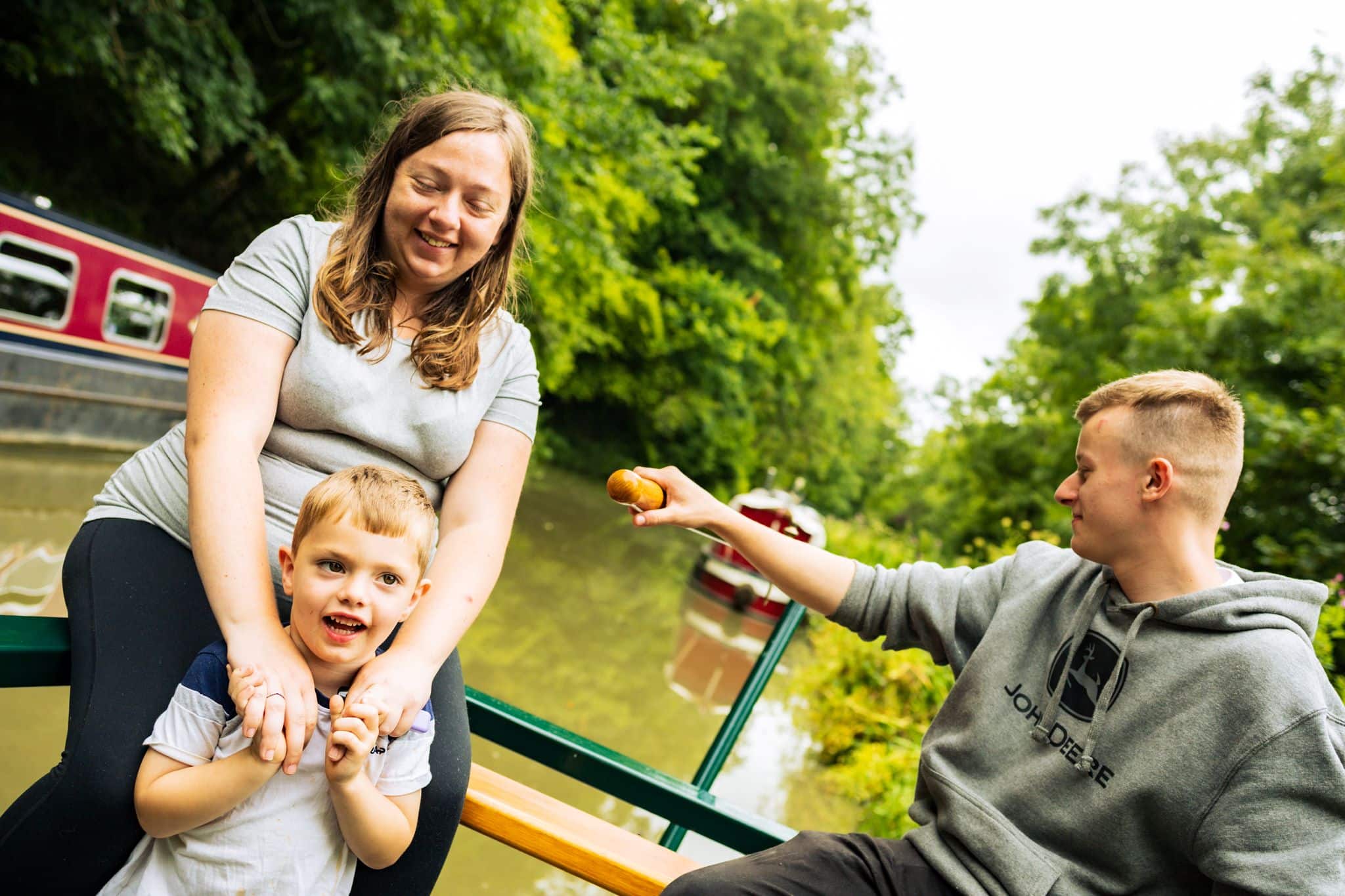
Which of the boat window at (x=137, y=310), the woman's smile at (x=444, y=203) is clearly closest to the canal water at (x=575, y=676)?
the boat window at (x=137, y=310)

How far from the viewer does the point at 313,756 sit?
1305 millimetres

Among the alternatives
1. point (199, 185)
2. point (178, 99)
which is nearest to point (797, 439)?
point (199, 185)

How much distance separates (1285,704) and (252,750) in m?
1.40

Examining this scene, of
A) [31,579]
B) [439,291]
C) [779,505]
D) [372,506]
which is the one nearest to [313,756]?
[372,506]

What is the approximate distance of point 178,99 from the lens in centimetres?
737

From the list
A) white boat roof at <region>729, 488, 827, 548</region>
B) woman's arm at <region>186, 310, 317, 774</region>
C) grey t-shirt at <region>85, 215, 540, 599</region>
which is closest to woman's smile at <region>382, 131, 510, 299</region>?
grey t-shirt at <region>85, 215, 540, 599</region>

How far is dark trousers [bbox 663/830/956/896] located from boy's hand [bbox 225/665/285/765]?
67 centimetres

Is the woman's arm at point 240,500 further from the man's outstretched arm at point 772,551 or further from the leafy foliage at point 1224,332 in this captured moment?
the leafy foliage at point 1224,332

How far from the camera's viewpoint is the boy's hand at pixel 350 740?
3.85ft

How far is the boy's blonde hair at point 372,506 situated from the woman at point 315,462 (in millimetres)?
137

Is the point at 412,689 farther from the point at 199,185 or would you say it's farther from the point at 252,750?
the point at 199,185

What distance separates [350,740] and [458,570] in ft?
1.38

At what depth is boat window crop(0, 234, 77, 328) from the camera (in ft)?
18.1

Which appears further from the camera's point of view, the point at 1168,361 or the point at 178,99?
the point at 1168,361
